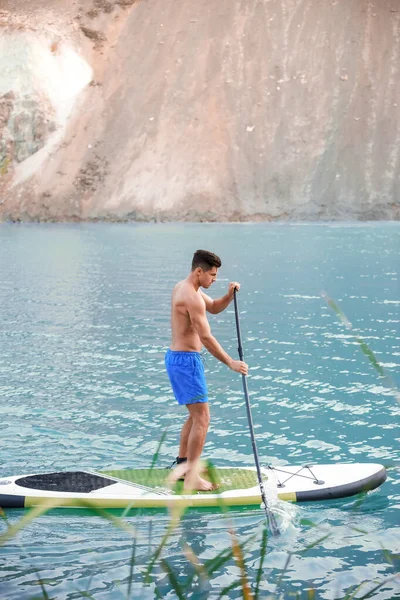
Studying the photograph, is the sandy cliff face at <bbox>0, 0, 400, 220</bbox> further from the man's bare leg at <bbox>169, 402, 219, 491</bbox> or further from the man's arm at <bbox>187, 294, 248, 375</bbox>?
the man's arm at <bbox>187, 294, 248, 375</bbox>

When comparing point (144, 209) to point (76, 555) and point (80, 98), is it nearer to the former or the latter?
point (80, 98)

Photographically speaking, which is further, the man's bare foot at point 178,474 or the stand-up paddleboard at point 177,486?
the man's bare foot at point 178,474

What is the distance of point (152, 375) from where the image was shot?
15.1m

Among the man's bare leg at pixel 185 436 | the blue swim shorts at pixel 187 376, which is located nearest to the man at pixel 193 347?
the blue swim shorts at pixel 187 376

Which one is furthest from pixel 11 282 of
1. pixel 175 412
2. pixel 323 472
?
pixel 323 472

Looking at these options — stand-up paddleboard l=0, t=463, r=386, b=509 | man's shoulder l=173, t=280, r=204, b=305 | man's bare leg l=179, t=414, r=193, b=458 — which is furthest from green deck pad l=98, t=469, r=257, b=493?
man's shoulder l=173, t=280, r=204, b=305

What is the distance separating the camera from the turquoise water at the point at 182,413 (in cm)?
727

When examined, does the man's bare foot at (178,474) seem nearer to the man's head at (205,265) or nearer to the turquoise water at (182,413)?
the turquoise water at (182,413)

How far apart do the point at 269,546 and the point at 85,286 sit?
21615 mm

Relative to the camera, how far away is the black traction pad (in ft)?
27.9

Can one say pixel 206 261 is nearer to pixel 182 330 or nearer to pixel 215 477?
pixel 182 330

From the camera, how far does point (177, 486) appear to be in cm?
870

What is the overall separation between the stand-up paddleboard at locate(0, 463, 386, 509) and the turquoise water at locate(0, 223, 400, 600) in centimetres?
15

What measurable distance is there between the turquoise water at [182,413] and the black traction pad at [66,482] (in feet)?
0.87
